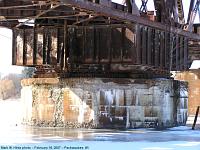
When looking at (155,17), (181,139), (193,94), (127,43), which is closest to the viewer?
(181,139)

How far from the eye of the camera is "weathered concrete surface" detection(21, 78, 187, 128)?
21.1m

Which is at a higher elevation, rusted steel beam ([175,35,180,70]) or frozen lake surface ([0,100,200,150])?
rusted steel beam ([175,35,180,70])

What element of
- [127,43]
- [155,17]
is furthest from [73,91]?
[155,17]

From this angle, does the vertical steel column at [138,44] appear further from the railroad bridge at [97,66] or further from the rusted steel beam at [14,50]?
the rusted steel beam at [14,50]

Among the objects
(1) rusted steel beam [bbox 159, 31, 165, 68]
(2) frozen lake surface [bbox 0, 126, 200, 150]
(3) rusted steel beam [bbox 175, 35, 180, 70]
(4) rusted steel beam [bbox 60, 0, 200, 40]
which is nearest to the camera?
(2) frozen lake surface [bbox 0, 126, 200, 150]

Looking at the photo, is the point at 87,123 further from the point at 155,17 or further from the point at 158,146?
the point at 158,146

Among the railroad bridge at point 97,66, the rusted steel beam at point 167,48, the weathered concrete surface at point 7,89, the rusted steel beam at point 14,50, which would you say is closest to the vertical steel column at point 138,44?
the railroad bridge at point 97,66

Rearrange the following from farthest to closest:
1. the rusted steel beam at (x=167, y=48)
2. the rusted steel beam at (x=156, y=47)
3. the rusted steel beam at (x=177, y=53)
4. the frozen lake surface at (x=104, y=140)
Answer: the rusted steel beam at (x=177, y=53), the rusted steel beam at (x=167, y=48), the rusted steel beam at (x=156, y=47), the frozen lake surface at (x=104, y=140)

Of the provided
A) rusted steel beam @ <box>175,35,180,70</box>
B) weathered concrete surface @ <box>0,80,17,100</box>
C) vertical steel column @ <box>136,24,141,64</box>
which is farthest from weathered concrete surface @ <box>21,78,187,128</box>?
weathered concrete surface @ <box>0,80,17,100</box>

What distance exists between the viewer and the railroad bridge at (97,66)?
21.0 m

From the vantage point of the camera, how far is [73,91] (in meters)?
21.6

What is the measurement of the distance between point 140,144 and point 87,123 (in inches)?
255

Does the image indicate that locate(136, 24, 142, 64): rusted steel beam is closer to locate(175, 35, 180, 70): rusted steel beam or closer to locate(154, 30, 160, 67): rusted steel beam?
locate(154, 30, 160, 67): rusted steel beam


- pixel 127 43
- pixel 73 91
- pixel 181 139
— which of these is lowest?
pixel 181 139
